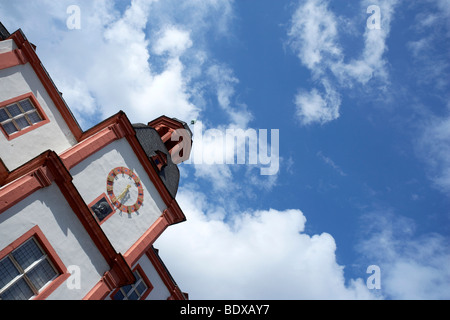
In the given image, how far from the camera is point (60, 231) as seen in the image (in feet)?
40.8

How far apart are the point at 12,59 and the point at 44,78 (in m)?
1.58

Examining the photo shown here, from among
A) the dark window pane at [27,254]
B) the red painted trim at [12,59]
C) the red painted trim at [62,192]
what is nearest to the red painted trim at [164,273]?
the red painted trim at [62,192]

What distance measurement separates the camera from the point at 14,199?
10953 millimetres

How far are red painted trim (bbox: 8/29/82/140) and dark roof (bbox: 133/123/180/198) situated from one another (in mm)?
3204

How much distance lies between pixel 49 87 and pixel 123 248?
28.4 feet

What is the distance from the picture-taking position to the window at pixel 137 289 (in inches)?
634

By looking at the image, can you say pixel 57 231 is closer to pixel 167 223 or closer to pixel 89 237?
pixel 89 237

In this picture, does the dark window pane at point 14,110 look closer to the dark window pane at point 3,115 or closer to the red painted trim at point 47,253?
the dark window pane at point 3,115

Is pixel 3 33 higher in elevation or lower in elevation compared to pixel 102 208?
higher

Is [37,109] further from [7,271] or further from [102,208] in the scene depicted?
[7,271]

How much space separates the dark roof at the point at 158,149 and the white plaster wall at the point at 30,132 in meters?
3.67

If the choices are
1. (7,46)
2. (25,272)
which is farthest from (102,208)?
(7,46)
